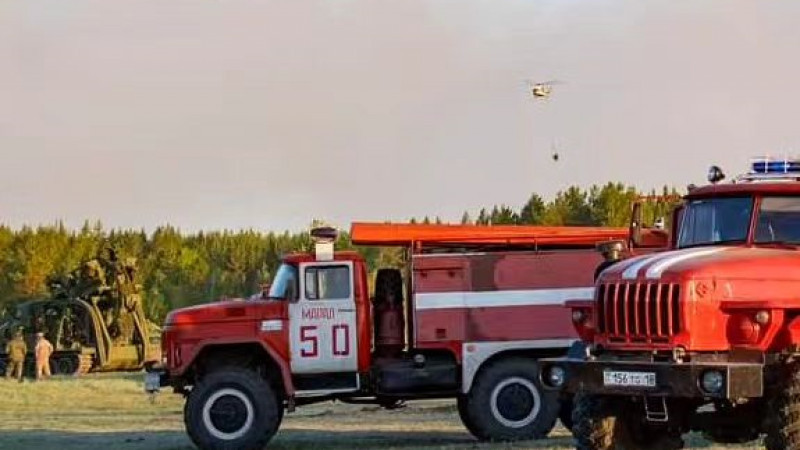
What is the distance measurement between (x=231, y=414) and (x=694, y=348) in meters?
8.25

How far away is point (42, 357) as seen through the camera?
42.0 meters

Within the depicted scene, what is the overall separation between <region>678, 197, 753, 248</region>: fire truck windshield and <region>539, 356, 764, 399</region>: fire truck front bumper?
1.82 metres

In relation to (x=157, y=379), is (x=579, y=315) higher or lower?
higher

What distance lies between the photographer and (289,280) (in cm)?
1917

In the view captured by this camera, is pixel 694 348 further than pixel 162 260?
No

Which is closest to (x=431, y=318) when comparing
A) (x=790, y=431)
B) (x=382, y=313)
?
(x=382, y=313)

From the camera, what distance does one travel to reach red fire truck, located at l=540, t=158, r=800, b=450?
11617mm

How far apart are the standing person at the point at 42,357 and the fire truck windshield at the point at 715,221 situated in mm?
30429

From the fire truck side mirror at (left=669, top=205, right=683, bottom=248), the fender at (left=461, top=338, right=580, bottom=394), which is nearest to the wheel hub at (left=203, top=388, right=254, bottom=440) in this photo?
the fender at (left=461, top=338, right=580, bottom=394)

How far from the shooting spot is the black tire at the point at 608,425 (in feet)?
41.4

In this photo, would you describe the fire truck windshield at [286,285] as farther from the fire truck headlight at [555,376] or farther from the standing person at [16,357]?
the standing person at [16,357]

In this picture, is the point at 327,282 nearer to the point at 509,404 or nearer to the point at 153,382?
the point at 153,382

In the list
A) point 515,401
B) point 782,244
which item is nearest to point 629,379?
point 782,244

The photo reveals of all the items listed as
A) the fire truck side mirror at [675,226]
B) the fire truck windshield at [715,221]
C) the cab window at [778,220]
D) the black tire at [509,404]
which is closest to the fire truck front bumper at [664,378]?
the cab window at [778,220]
